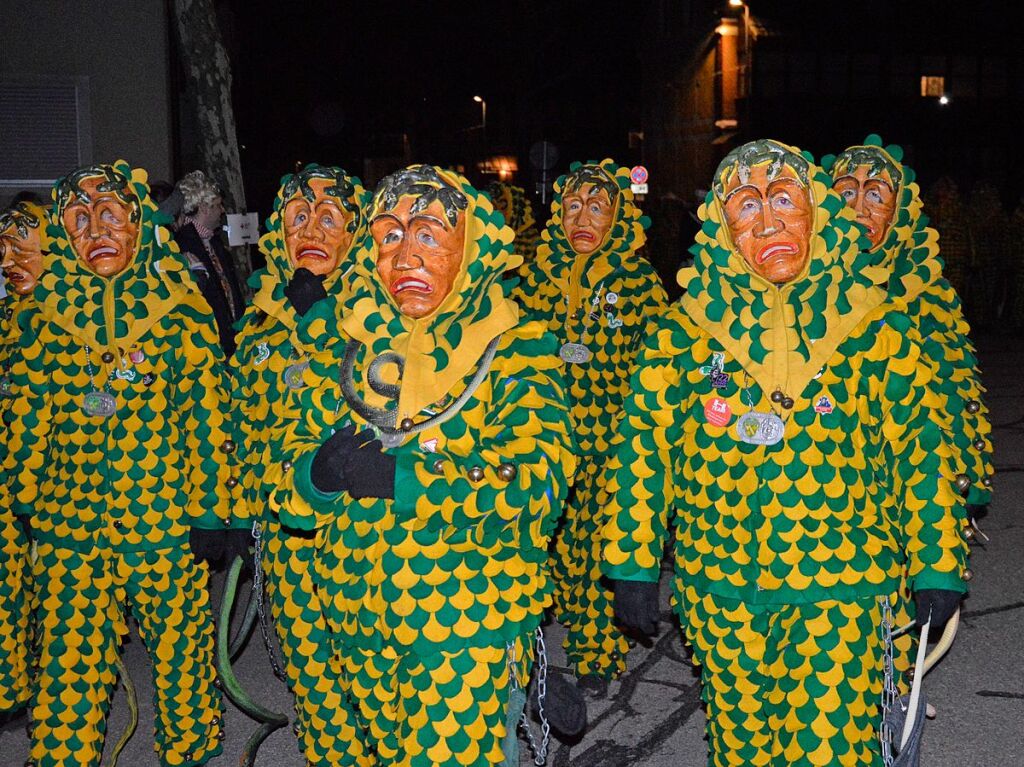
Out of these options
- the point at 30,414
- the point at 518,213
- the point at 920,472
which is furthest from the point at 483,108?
the point at 920,472

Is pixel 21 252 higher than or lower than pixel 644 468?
higher

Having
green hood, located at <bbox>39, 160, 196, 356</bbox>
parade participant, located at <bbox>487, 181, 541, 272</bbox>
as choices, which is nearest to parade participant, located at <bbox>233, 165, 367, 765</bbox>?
green hood, located at <bbox>39, 160, 196, 356</bbox>

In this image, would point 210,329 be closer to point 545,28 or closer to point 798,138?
point 798,138

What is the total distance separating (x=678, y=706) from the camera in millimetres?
5488

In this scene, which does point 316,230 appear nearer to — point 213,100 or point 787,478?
point 787,478

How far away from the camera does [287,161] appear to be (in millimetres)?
57719

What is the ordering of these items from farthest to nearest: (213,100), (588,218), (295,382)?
(213,100) → (588,218) → (295,382)

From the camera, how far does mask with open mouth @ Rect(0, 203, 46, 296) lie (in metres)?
5.45

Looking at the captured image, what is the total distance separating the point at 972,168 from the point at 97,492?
37603 mm

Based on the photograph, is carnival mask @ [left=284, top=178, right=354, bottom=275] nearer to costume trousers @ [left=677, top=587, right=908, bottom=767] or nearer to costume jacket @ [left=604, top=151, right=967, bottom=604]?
costume jacket @ [left=604, top=151, right=967, bottom=604]

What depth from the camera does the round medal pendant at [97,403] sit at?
453 centimetres

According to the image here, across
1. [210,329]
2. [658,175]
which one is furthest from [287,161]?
[210,329]

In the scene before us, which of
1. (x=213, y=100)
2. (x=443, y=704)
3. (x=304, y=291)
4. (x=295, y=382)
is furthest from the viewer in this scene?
(x=213, y=100)

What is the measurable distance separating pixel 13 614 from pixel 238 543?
57.1 inches
